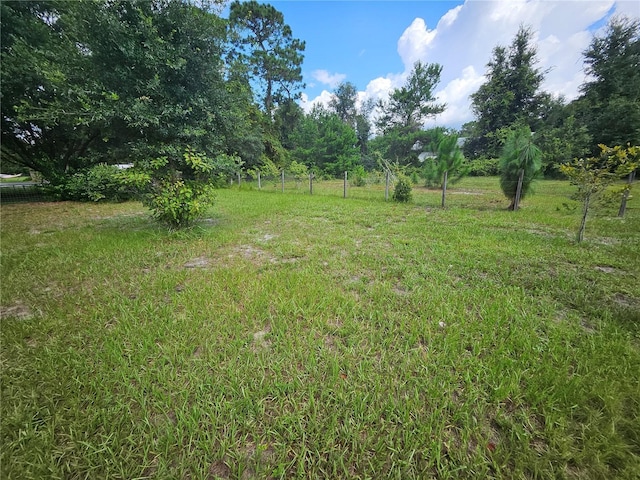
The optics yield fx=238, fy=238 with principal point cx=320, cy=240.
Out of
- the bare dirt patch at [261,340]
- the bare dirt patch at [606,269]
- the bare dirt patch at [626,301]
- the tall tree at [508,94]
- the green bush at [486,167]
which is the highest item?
the tall tree at [508,94]

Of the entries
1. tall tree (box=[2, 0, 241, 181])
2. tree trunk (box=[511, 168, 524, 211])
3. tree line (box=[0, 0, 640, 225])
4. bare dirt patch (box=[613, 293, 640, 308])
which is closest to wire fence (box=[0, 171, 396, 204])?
tree line (box=[0, 0, 640, 225])

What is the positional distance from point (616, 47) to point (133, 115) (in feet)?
90.6

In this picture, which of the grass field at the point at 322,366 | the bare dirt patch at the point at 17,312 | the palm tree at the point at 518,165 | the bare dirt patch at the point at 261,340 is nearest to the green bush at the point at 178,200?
the grass field at the point at 322,366

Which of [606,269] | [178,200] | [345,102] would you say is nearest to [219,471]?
[178,200]

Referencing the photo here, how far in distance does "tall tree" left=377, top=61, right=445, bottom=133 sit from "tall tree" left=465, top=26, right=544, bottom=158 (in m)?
3.87

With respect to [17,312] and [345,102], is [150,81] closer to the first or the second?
[17,312]

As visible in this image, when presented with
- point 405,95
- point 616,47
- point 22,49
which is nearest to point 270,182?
point 22,49

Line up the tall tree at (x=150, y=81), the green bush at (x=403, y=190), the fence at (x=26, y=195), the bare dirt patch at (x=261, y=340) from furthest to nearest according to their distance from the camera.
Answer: the fence at (x=26, y=195), the green bush at (x=403, y=190), the tall tree at (x=150, y=81), the bare dirt patch at (x=261, y=340)

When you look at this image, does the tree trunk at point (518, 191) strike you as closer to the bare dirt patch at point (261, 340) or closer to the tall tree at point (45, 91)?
the bare dirt patch at point (261, 340)

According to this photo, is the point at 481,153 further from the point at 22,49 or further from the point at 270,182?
the point at 22,49

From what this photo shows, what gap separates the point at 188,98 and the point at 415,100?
2668 cm

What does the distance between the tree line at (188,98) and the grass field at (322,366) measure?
211cm

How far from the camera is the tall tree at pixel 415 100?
2375cm

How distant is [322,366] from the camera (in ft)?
4.98
